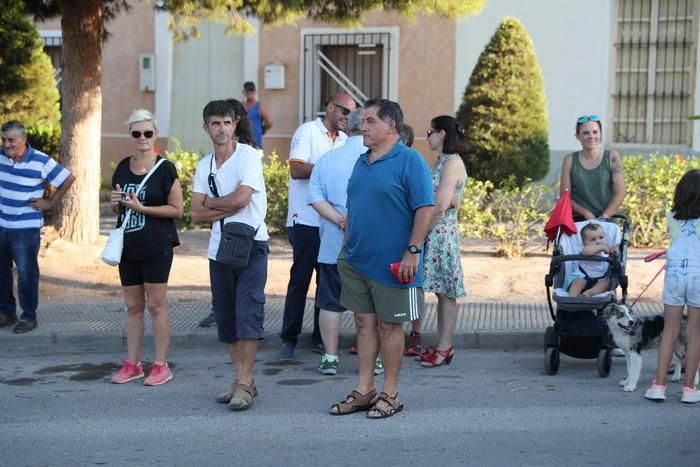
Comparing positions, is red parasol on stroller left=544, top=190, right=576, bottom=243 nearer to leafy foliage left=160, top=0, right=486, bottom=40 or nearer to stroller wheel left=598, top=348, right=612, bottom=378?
stroller wheel left=598, top=348, right=612, bottom=378

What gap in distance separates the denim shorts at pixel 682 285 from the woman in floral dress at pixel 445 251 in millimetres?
1712

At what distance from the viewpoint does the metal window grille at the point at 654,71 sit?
16578 millimetres

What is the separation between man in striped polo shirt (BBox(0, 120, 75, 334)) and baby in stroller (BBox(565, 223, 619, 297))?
168 inches

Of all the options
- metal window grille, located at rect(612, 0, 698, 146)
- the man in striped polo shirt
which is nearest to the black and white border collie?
the man in striped polo shirt

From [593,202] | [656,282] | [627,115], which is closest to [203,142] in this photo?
[627,115]

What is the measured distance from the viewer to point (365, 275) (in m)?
6.66

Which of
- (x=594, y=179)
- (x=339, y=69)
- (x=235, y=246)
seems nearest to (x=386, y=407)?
(x=235, y=246)

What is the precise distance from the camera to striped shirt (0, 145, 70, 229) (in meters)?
9.09

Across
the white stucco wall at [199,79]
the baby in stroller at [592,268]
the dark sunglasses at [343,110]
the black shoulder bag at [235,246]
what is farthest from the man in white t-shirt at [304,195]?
the white stucco wall at [199,79]

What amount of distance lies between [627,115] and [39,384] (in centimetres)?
1167

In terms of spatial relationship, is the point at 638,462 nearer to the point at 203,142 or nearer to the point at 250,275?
the point at 250,275

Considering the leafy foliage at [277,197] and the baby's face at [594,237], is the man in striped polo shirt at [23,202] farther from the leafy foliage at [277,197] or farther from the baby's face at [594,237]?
the leafy foliage at [277,197]

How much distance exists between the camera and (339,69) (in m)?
18.5

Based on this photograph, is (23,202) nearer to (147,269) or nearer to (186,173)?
(147,269)
